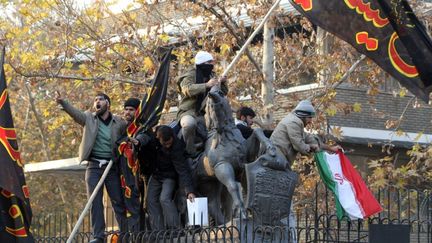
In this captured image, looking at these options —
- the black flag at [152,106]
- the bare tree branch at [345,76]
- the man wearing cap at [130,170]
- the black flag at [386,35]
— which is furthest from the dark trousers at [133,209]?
the bare tree branch at [345,76]

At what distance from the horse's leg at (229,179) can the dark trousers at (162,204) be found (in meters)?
0.86

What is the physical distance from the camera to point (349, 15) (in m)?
14.4

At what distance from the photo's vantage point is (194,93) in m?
15.0

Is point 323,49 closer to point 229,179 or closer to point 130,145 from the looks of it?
point 130,145

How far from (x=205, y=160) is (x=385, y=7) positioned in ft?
8.68

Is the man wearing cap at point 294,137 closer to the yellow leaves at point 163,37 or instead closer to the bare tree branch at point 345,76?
the bare tree branch at point 345,76

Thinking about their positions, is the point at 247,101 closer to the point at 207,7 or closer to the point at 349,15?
the point at 207,7

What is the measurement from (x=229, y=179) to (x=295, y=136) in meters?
0.86

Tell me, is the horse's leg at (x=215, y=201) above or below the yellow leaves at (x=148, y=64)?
below

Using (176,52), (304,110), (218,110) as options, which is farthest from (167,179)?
(176,52)

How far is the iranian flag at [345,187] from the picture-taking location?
47.1 feet

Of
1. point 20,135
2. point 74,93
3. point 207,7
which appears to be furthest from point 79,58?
point 20,135

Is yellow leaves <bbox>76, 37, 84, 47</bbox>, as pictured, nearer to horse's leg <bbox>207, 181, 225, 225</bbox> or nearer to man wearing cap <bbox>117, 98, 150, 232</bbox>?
man wearing cap <bbox>117, 98, 150, 232</bbox>

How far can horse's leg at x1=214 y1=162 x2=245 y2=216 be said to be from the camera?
46.7 ft
